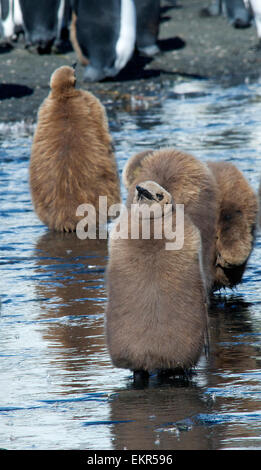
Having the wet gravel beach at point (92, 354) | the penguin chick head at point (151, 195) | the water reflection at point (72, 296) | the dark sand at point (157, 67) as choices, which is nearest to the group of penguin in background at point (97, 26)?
the dark sand at point (157, 67)

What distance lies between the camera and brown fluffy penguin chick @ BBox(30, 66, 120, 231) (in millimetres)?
5359

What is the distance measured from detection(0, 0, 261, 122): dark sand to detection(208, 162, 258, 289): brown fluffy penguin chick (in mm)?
6160

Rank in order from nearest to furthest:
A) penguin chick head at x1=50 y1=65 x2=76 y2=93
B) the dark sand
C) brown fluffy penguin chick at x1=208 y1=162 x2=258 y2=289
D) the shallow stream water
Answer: the shallow stream water
brown fluffy penguin chick at x1=208 y1=162 x2=258 y2=289
penguin chick head at x1=50 y1=65 x2=76 y2=93
the dark sand

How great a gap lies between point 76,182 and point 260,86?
7.25m

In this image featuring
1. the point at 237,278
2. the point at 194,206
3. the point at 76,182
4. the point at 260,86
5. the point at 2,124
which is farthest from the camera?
the point at 260,86

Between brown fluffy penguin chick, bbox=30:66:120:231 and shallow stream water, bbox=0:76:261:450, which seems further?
brown fluffy penguin chick, bbox=30:66:120:231

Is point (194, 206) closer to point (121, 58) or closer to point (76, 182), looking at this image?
point (76, 182)

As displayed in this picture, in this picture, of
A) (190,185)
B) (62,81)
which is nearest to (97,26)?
(62,81)

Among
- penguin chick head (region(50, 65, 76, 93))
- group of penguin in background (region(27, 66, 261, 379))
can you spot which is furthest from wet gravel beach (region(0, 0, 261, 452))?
penguin chick head (region(50, 65, 76, 93))

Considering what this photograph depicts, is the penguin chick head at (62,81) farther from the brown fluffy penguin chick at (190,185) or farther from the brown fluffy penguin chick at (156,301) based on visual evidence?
the brown fluffy penguin chick at (156,301)

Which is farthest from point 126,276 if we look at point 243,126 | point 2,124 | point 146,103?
point 146,103

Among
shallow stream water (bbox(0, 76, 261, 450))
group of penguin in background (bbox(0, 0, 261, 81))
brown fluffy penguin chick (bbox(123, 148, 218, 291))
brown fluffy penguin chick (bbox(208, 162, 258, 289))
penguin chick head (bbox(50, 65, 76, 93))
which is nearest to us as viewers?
shallow stream water (bbox(0, 76, 261, 450))

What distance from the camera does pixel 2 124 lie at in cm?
989

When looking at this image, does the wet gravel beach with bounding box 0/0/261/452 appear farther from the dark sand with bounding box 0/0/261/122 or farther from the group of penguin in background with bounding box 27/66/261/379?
the dark sand with bounding box 0/0/261/122
